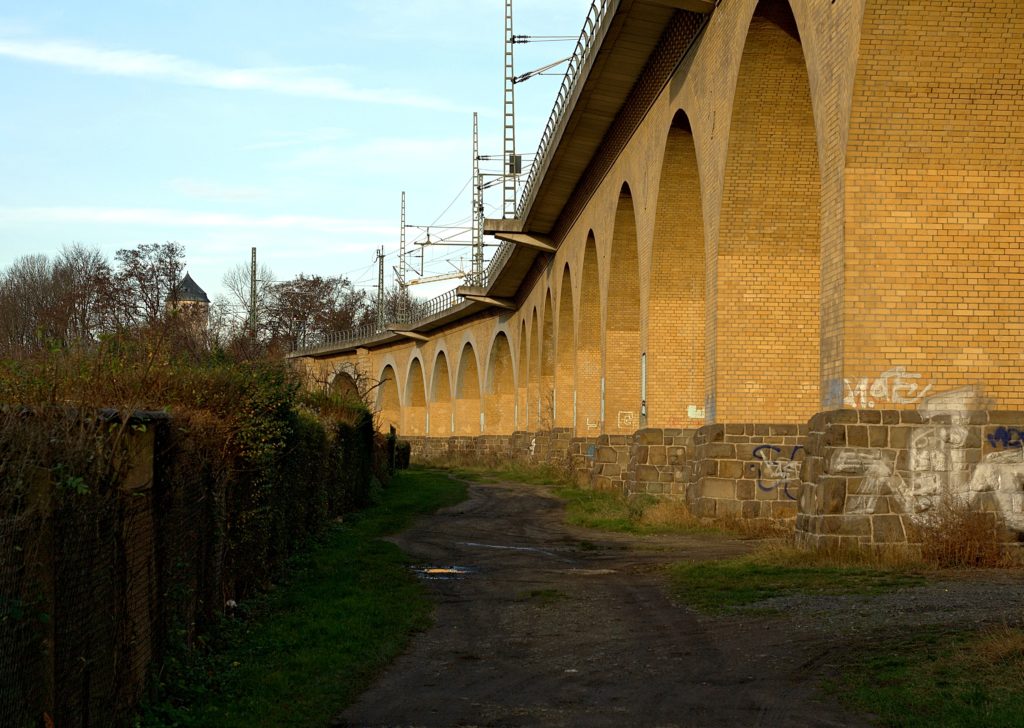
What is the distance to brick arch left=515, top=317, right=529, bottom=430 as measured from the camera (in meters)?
51.8

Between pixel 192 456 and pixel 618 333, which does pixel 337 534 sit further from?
pixel 618 333

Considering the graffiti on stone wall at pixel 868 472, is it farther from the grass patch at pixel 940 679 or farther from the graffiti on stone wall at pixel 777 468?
the graffiti on stone wall at pixel 777 468

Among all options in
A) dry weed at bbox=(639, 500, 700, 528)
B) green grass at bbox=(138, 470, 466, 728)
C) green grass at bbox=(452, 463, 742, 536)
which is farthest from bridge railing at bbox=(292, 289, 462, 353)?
green grass at bbox=(138, 470, 466, 728)

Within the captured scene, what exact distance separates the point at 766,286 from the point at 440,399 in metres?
55.1

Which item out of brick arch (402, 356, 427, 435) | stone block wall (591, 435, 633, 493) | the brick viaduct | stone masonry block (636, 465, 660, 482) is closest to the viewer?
the brick viaduct

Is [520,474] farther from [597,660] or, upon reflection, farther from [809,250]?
[597,660]

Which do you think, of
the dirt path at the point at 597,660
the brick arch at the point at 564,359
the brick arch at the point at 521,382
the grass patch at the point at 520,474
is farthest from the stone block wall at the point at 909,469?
the brick arch at the point at 521,382

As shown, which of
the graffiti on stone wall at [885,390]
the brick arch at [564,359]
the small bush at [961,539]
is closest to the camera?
the small bush at [961,539]

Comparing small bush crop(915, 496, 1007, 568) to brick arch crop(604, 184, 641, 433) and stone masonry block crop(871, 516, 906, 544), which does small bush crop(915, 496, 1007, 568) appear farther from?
brick arch crop(604, 184, 641, 433)

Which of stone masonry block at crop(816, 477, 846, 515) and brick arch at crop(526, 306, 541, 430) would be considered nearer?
stone masonry block at crop(816, 477, 846, 515)

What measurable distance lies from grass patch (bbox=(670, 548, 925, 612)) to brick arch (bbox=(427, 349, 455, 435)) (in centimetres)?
5902

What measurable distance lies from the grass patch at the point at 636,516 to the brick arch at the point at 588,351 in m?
9.01

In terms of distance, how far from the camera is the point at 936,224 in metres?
12.5

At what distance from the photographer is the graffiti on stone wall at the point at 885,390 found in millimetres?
12266
